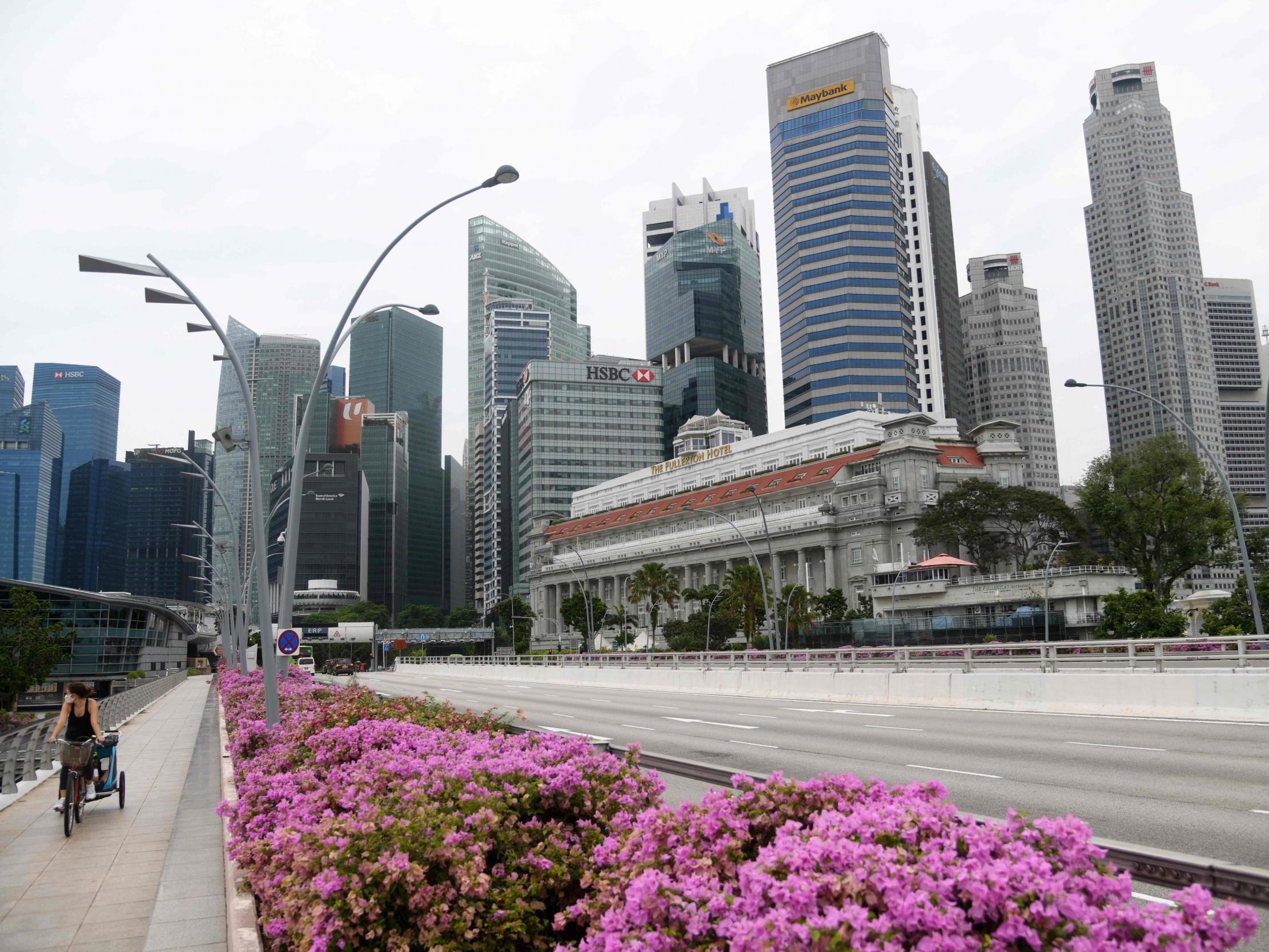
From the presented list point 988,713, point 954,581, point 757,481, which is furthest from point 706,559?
point 988,713

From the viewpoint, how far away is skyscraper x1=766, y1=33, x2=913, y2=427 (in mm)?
163250

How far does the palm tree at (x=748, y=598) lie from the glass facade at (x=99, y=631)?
190 ft

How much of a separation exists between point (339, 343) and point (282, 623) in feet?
21.4

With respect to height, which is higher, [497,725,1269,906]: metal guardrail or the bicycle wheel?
[497,725,1269,906]: metal guardrail

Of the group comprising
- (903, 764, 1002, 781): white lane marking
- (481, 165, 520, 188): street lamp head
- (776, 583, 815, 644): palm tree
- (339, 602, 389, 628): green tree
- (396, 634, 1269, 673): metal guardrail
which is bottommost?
(903, 764, 1002, 781): white lane marking

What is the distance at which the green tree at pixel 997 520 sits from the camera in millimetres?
94062

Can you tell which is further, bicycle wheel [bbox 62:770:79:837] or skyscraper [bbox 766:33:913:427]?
skyscraper [bbox 766:33:913:427]

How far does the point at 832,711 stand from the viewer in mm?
26234

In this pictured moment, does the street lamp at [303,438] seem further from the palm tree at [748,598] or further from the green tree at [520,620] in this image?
the green tree at [520,620]

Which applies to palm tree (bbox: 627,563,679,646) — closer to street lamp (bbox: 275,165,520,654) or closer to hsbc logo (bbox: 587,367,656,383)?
street lamp (bbox: 275,165,520,654)

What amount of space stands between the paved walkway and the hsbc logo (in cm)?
17233

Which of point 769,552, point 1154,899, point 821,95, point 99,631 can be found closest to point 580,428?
point 821,95

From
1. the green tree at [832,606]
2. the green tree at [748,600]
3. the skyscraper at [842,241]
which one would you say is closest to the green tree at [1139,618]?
the green tree at [748,600]

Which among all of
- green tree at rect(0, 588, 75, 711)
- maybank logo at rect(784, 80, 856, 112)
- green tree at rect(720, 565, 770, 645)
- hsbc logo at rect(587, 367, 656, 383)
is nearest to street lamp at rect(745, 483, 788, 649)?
green tree at rect(720, 565, 770, 645)
